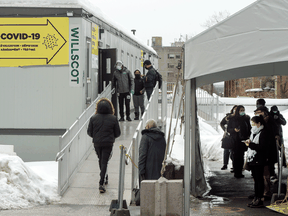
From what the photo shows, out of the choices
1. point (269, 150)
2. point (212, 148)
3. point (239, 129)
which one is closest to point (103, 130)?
point (269, 150)

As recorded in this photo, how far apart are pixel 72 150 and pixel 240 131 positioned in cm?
382

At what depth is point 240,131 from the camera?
989 cm

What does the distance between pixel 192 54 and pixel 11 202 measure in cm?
383

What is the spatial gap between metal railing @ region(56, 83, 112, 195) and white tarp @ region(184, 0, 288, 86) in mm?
3064

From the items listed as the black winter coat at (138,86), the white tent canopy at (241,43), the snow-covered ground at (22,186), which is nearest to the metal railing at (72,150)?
the snow-covered ground at (22,186)

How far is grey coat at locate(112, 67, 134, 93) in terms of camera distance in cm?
1358

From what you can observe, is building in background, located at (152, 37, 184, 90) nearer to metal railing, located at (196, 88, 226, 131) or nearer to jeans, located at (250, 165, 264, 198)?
metal railing, located at (196, 88, 226, 131)

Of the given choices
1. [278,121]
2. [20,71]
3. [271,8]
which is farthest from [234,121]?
[20,71]

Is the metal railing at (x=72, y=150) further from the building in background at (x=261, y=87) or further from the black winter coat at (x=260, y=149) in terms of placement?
the building in background at (x=261, y=87)

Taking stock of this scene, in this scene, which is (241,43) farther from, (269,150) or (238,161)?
(238,161)

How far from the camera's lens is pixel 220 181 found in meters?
10.1

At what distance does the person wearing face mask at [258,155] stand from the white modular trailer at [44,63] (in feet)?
19.2

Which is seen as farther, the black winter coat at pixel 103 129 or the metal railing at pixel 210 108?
the metal railing at pixel 210 108

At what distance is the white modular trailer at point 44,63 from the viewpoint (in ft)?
39.3
